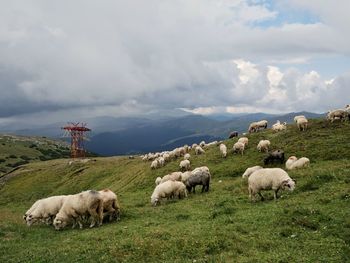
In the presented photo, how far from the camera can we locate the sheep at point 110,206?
1095 inches

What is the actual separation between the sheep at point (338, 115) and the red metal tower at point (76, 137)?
105 m

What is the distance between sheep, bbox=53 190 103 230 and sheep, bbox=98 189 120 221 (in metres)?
0.66

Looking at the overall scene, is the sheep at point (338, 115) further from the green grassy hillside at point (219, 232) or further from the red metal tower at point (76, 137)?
the red metal tower at point (76, 137)

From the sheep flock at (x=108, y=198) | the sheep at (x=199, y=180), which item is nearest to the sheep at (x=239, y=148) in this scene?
the sheep flock at (x=108, y=198)

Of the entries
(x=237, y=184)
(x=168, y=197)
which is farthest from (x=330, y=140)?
(x=168, y=197)

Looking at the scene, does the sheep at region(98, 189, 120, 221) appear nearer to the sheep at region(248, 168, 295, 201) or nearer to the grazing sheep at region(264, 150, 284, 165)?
the sheep at region(248, 168, 295, 201)

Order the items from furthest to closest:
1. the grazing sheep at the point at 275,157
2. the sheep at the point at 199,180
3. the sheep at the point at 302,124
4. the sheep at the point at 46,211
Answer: the sheep at the point at 302,124, the grazing sheep at the point at 275,157, the sheep at the point at 199,180, the sheep at the point at 46,211

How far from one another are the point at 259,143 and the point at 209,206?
25.6 meters

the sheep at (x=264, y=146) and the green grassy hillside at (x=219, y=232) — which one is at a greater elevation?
the sheep at (x=264, y=146)

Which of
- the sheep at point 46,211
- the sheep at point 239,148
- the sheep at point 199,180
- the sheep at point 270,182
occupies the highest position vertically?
the sheep at point 239,148

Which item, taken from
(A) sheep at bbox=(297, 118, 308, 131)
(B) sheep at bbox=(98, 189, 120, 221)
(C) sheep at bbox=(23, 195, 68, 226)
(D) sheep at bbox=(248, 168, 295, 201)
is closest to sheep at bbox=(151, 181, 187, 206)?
(B) sheep at bbox=(98, 189, 120, 221)

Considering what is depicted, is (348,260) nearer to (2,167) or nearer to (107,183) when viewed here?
(107,183)

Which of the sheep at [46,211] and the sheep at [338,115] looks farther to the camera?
the sheep at [338,115]

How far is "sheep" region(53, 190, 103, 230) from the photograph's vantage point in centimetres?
2700
